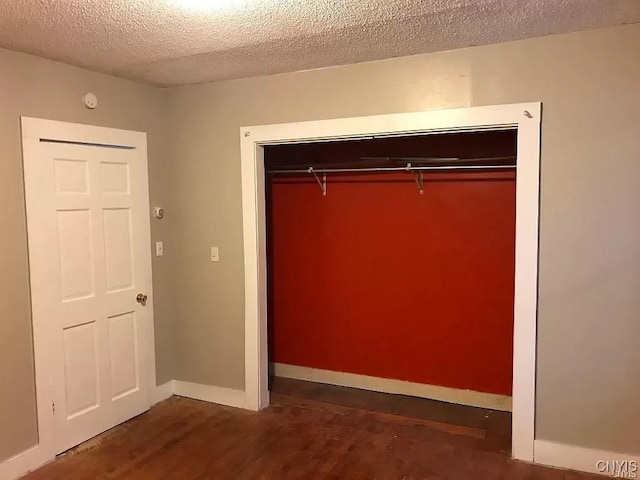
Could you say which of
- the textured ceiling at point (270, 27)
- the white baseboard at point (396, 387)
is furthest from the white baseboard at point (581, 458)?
the textured ceiling at point (270, 27)

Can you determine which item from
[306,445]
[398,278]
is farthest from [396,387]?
[306,445]

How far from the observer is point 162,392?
411cm

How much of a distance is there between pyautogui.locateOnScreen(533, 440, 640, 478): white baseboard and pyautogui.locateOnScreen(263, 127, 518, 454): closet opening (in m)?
0.36

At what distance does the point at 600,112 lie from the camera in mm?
2789

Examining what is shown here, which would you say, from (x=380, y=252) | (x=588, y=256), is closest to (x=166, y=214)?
(x=380, y=252)

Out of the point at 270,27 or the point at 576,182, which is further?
the point at 576,182

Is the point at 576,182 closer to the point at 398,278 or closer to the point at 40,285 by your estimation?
the point at 398,278

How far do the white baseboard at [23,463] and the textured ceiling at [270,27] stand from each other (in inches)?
90.9

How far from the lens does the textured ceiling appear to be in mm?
2326

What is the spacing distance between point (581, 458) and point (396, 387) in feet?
5.11

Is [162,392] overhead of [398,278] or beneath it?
beneath

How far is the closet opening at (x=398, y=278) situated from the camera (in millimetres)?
3840

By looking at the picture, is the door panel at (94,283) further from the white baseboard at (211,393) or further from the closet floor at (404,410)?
the closet floor at (404,410)

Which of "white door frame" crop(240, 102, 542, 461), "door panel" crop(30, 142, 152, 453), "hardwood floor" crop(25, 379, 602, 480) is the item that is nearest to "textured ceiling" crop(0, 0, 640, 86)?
"white door frame" crop(240, 102, 542, 461)
